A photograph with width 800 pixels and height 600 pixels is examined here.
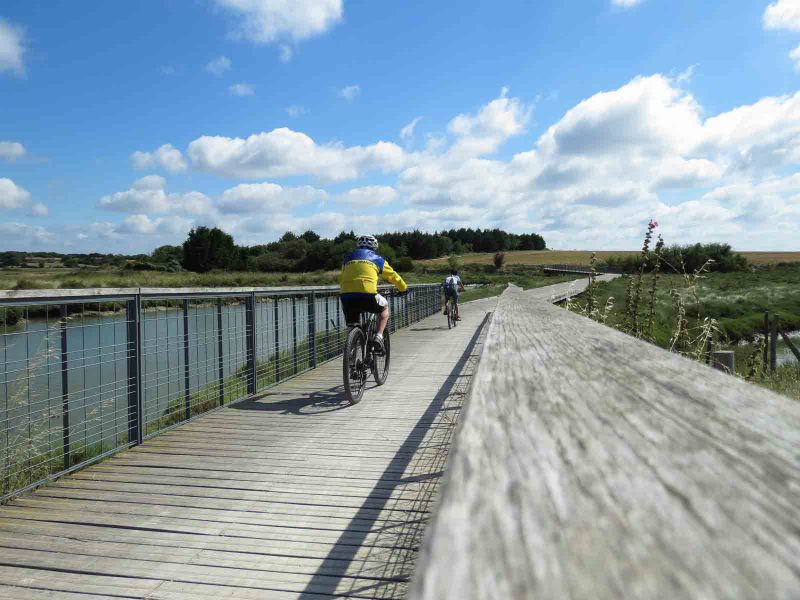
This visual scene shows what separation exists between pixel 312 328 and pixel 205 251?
220 feet

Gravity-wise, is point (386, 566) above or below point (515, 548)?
below

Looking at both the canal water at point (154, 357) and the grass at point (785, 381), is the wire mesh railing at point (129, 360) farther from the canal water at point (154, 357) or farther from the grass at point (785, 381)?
the grass at point (785, 381)

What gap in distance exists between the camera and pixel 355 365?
6.44 meters

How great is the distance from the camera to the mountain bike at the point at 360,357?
613 cm

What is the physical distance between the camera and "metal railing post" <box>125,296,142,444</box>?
469cm

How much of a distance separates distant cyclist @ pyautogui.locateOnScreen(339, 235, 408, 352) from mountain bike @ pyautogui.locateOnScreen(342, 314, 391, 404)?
219 mm

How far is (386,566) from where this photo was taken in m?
2.73

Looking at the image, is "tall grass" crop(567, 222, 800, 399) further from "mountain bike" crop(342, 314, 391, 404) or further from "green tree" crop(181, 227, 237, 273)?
"green tree" crop(181, 227, 237, 273)

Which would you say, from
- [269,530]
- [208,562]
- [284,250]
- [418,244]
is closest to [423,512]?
[269,530]

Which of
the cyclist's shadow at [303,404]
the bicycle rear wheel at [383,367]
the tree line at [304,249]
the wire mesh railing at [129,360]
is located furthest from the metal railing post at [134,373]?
the tree line at [304,249]

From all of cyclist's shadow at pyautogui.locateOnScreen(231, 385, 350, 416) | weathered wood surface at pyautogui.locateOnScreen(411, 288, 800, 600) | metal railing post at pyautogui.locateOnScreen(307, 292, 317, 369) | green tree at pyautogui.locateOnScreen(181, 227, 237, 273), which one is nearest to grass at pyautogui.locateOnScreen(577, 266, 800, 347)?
metal railing post at pyautogui.locateOnScreen(307, 292, 317, 369)

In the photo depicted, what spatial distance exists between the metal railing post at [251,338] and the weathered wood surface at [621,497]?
A: 6126mm

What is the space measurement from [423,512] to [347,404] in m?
3.11

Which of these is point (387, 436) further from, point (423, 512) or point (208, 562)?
point (208, 562)
